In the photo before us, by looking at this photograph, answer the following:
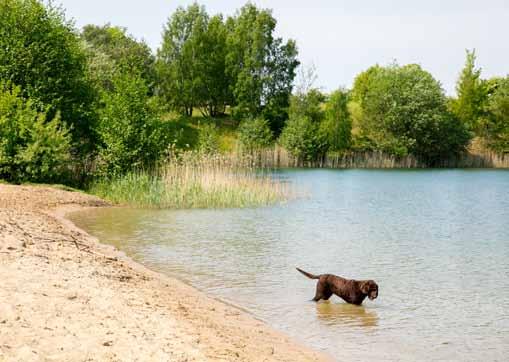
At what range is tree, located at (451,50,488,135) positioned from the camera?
2908 inches

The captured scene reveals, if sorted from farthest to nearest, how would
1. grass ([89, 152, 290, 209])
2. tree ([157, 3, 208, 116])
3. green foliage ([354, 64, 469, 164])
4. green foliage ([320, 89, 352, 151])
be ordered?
tree ([157, 3, 208, 116]), green foliage ([354, 64, 469, 164]), green foliage ([320, 89, 352, 151]), grass ([89, 152, 290, 209])

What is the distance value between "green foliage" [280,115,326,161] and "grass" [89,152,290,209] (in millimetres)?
33542

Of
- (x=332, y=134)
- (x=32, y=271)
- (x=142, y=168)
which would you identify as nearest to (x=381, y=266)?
(x=32, y=271)

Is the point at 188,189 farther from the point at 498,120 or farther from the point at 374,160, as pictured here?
the point at 498,120

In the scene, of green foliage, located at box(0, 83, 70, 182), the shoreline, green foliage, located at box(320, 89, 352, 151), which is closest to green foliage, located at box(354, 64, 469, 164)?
green foliage, located at box(320, 89, 352, 151)

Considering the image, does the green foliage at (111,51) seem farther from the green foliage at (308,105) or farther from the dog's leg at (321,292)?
the dog's leg at (321,292)

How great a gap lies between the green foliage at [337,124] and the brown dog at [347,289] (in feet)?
181

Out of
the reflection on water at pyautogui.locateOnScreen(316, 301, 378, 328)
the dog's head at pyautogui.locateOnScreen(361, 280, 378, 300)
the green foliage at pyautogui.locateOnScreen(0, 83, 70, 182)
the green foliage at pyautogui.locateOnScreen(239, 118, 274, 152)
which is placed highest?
the green foliage at pyautogui.locateOnScreen(239, 118, 274, 152)

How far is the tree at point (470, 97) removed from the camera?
73.9m

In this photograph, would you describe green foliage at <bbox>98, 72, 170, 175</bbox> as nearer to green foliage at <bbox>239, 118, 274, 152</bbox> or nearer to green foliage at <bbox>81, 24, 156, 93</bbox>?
green foliage at <bbox>81, 24, 156, 93</bbox>

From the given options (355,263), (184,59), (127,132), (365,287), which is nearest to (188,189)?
(127,132)

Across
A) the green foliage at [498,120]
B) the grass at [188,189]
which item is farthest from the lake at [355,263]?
the green foliage at [498,120]

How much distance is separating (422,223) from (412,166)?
1769 inches

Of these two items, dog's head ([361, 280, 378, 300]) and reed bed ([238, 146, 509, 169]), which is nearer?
dog's head ([361, 280, 378, 300])
